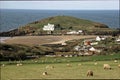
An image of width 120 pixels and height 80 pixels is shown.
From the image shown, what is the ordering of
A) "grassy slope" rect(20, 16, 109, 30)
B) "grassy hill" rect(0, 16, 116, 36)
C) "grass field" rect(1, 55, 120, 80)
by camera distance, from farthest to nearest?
"grassy slope" rect(20, 16, 109, 30) < "grassy hill" rect(0, 16, 116, 36) < "grass field" rect(1, 55, 120, 80)

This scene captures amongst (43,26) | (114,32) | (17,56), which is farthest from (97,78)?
(43,26)

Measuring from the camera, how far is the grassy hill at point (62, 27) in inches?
5080

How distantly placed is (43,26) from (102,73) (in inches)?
4733

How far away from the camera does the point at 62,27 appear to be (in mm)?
146250

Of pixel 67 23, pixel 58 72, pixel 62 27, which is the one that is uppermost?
pixel 67 23

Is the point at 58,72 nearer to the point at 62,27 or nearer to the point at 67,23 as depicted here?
the point at 62,27

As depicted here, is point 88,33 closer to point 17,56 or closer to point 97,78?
point 17,56

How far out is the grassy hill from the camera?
423 ft

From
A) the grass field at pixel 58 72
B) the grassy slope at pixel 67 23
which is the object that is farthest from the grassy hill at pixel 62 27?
the grass field at pixel 58 72

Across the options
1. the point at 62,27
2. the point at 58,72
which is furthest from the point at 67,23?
the point at 58,72

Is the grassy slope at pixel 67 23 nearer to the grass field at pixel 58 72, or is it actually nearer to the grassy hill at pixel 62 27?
Result: the grassy hill at pixel 62 27

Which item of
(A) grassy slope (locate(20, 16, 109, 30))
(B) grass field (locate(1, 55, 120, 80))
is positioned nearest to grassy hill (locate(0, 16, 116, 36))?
(A) grassy slope (locate(20, 16, 109, 30))

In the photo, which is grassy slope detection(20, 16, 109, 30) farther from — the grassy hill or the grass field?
the grass field

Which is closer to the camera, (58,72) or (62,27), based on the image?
(58,72)
